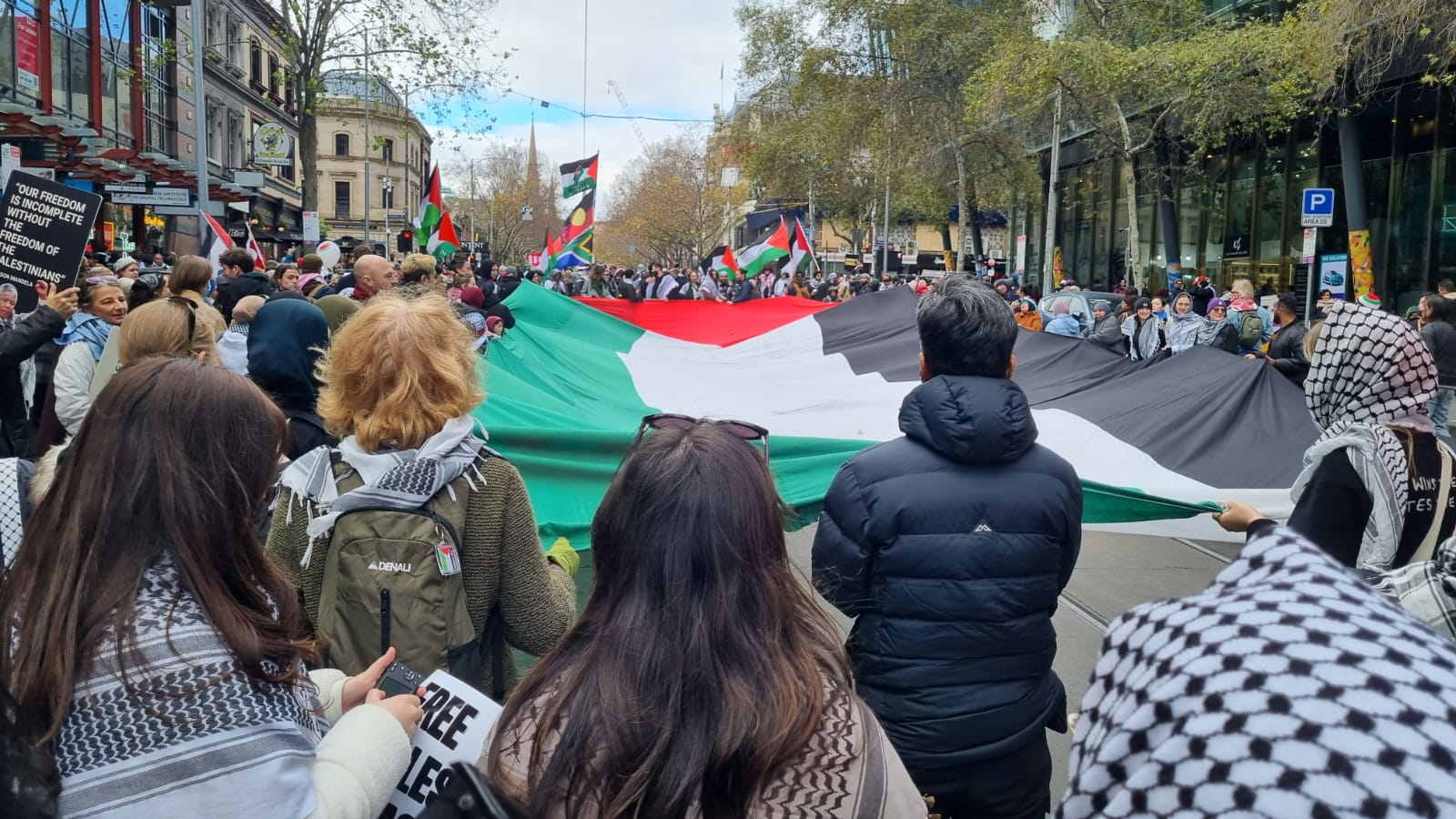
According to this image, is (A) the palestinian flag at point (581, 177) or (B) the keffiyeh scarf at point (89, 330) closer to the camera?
(B) the keffiyeh scarf at point (89, 330)

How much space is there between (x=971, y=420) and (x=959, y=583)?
414 millimetres

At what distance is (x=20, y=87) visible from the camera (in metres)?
21.2

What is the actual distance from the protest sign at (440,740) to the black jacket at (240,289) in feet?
26.2

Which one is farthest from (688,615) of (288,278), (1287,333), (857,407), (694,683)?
(1287,333)

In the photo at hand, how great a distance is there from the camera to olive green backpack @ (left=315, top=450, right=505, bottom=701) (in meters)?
2.56

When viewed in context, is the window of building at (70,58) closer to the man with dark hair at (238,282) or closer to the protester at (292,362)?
the man with dark hair at (238,282)

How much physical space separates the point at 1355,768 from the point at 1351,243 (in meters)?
25.7

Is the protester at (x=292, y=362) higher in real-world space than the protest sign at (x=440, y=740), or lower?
higher

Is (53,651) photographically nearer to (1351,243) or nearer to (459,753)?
(459,753)

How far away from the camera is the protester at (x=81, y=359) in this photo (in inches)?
231

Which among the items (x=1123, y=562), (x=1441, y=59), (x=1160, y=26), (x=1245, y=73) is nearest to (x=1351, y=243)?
(x=1245, y=73)

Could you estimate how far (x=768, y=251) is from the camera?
22594mm

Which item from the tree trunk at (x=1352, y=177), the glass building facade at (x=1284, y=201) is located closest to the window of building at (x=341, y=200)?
the glass building facade at (x=1284, y=201)

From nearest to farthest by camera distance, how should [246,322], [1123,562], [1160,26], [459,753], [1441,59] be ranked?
[459,753] → [246,322] → [1123,562] → [1441,59] → [1160,26]
